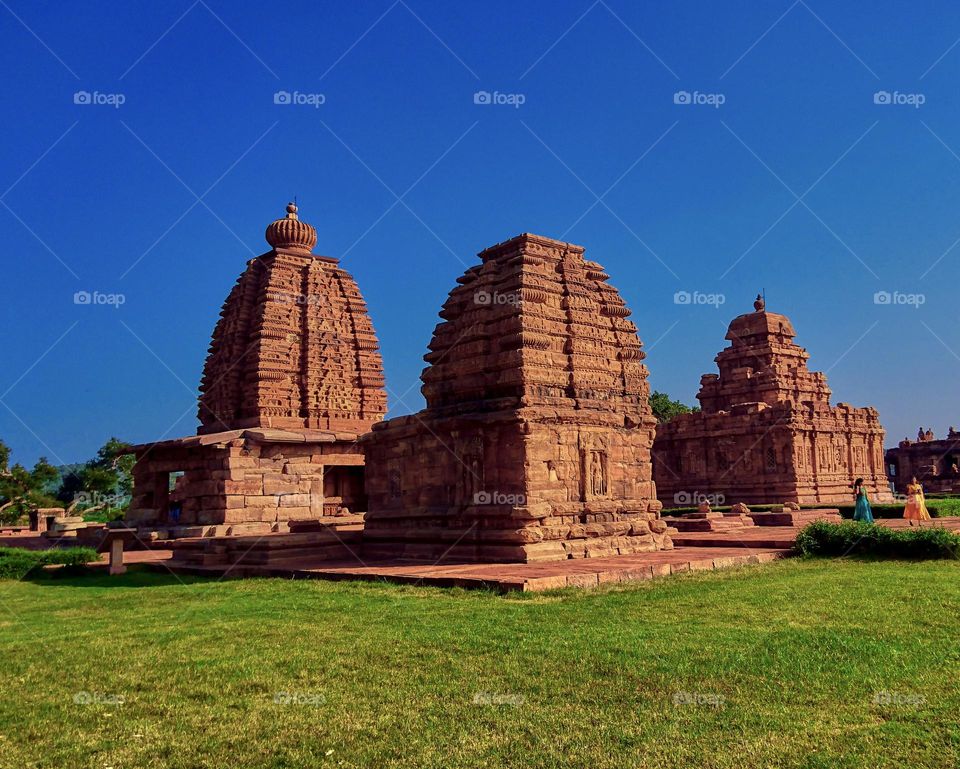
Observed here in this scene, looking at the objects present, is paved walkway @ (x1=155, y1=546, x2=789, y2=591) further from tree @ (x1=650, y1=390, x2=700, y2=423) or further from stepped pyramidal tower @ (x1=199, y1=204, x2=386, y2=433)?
tree @ (x1=650, y1=390, x2=700, y2=423)

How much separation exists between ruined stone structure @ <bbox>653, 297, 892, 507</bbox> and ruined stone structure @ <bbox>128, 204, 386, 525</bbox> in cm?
1475

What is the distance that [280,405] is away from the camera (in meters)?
24.7

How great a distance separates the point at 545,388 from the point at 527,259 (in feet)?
8.00

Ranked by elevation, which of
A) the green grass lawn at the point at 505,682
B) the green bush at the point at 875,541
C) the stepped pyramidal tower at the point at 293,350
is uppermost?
the stepped pyramidal tower at the point at 293,350

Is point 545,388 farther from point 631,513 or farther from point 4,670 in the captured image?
point 4,670

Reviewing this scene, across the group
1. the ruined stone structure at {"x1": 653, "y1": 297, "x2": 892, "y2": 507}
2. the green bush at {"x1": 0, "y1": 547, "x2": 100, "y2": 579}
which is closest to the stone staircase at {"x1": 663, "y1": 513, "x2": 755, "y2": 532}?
the ruined stone structure at {"x1": 653, "y1": 297, "x2": 892, "y2": 507}

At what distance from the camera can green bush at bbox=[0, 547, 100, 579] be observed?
13336mm

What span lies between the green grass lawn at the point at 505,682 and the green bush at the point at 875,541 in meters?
3.41

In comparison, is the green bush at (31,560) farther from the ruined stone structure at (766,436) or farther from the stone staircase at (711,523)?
the ruined stone structure at (766,436)

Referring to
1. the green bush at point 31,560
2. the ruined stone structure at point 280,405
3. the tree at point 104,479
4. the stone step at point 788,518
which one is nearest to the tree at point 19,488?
the tree at point 104,479

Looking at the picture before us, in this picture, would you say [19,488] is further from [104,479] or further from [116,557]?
[116,557]

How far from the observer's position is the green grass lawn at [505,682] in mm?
3900

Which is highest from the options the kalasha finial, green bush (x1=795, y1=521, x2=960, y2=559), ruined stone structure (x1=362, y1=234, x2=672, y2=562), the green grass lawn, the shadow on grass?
the kalasha finial

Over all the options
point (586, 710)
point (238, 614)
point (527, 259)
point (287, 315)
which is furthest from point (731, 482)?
point (586, 710)
